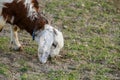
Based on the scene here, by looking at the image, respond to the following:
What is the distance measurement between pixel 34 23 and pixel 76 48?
1.12 meters

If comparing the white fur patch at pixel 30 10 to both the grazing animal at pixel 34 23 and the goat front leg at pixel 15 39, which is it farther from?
the goat front leg at pixel 15 39

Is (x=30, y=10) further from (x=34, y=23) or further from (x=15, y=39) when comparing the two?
(x=15, y=39)

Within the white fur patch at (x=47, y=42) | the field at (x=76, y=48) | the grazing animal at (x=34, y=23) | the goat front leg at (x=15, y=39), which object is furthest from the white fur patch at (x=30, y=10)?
the field at (x=76, y=48)

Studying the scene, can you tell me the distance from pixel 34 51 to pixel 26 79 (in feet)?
3.33

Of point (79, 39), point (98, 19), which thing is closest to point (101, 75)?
point (79, 39)

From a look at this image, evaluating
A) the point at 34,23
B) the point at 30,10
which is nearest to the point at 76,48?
the point at 34,23

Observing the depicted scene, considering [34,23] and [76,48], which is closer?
[34,23]

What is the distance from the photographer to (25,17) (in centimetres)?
670

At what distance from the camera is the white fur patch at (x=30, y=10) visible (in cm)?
668

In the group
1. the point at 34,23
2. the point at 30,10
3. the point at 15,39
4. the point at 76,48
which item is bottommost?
the point at 76,48

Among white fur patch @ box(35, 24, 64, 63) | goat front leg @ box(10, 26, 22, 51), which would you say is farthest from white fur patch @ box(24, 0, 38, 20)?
goat front leg @ box(10, 26, 22, 51)

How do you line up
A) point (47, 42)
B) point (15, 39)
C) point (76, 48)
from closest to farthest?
point (47, 42) → point (15, 39) → point (76, 48)

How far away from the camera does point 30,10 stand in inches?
264

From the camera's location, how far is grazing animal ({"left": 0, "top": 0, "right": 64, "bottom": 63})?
661 centimetres
